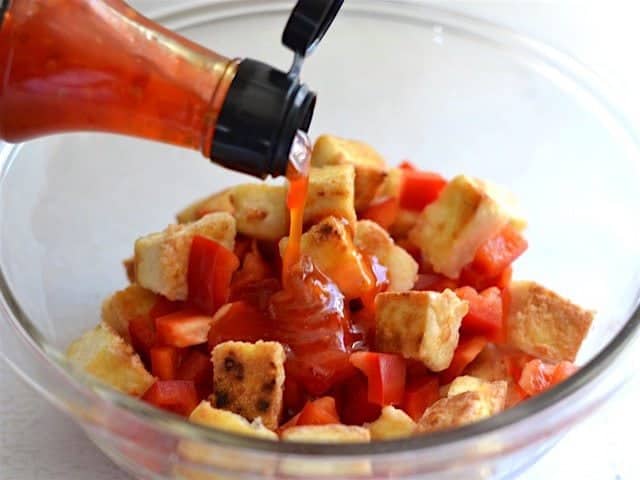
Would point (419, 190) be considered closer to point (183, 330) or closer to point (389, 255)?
point (389, 255)

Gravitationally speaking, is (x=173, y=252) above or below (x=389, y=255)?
below

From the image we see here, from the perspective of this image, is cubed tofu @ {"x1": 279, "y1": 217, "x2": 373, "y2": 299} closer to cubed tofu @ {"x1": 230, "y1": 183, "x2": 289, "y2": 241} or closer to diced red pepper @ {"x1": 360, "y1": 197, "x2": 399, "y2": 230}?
cubed tofu @ {"x1": 230, "y1": 183, "x2": 289, "y2": 241}

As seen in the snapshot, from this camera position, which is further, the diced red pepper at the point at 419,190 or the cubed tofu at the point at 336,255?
the diced red pepper at the point at 419,190

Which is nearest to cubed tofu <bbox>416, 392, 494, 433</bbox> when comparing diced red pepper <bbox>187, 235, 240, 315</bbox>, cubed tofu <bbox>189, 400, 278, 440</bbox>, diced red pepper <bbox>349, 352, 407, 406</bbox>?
diced red pepper <bbox>349, 352, 407, 406</bbox>

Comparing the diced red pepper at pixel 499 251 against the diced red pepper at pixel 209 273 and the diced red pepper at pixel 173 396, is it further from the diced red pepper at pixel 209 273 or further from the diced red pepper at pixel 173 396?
the diced red pepper at pixel 173 396

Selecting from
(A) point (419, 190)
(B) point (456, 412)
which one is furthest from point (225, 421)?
(A) point (419, 190)

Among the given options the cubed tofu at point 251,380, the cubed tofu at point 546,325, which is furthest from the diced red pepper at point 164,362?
the cubed tofu at point 546,325

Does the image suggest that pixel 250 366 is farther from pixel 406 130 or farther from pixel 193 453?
pixel 406 130
